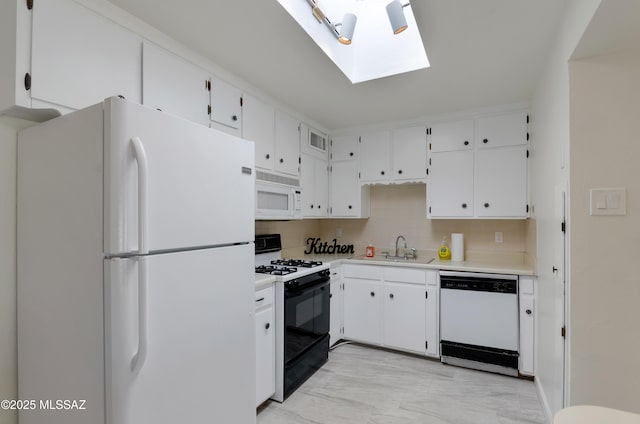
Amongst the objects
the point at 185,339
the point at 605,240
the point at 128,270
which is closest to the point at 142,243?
the point at 128,270

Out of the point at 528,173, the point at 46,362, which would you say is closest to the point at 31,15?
the point at 46,362

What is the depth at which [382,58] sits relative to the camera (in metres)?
2.34

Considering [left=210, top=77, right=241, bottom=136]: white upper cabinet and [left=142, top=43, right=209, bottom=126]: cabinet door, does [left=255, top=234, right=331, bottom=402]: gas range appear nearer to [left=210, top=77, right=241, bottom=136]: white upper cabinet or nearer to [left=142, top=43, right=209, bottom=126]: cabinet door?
[left=210, top=77, right=241, bottom=136]: white upper cabinet

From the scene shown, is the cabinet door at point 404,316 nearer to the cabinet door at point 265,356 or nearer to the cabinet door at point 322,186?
the cabinet door at point 322,186

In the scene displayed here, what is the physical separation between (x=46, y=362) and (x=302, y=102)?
2531 millimetres

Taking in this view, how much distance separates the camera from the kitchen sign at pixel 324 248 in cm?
388

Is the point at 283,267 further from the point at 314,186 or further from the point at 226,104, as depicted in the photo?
the point at 226,104

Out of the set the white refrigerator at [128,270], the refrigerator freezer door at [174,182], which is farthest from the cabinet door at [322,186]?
the white refrigerator at [128,270]

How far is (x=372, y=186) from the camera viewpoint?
3.90 m

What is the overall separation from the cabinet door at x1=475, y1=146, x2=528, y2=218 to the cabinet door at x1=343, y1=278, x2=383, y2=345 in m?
1.34

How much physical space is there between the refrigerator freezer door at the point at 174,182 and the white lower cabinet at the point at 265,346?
0.69m

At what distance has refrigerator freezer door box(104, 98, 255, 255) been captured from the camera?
1.10 meters

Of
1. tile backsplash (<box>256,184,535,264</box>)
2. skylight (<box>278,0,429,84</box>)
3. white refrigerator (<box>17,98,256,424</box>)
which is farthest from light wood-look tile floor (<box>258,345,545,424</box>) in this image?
skylight (<box>278,0,429,84</box>)

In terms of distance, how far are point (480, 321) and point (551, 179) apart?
1.44m
